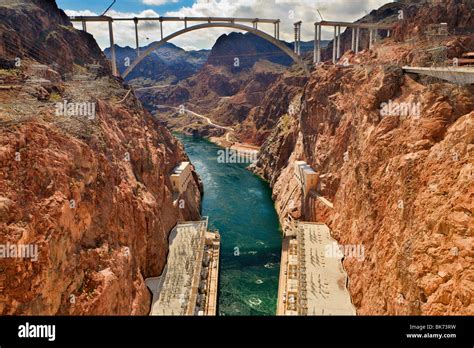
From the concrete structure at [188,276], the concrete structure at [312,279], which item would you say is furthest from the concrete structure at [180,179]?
the concrete structure at [312,279]

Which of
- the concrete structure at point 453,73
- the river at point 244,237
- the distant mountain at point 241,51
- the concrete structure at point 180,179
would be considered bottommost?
the river at point 244,237

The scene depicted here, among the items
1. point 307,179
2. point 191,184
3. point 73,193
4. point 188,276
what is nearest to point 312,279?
point 188,276

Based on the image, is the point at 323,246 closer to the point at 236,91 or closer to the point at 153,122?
the point at 153,122

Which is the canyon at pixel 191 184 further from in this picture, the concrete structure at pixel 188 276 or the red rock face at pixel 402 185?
the concrete structure at pixel 188 276

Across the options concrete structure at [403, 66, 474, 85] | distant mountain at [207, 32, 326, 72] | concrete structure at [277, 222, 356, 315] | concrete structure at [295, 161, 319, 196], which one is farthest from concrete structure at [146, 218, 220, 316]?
distant mountain at [207, 32, 326, 72]

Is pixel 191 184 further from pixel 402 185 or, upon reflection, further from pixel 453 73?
pixel 453 73
